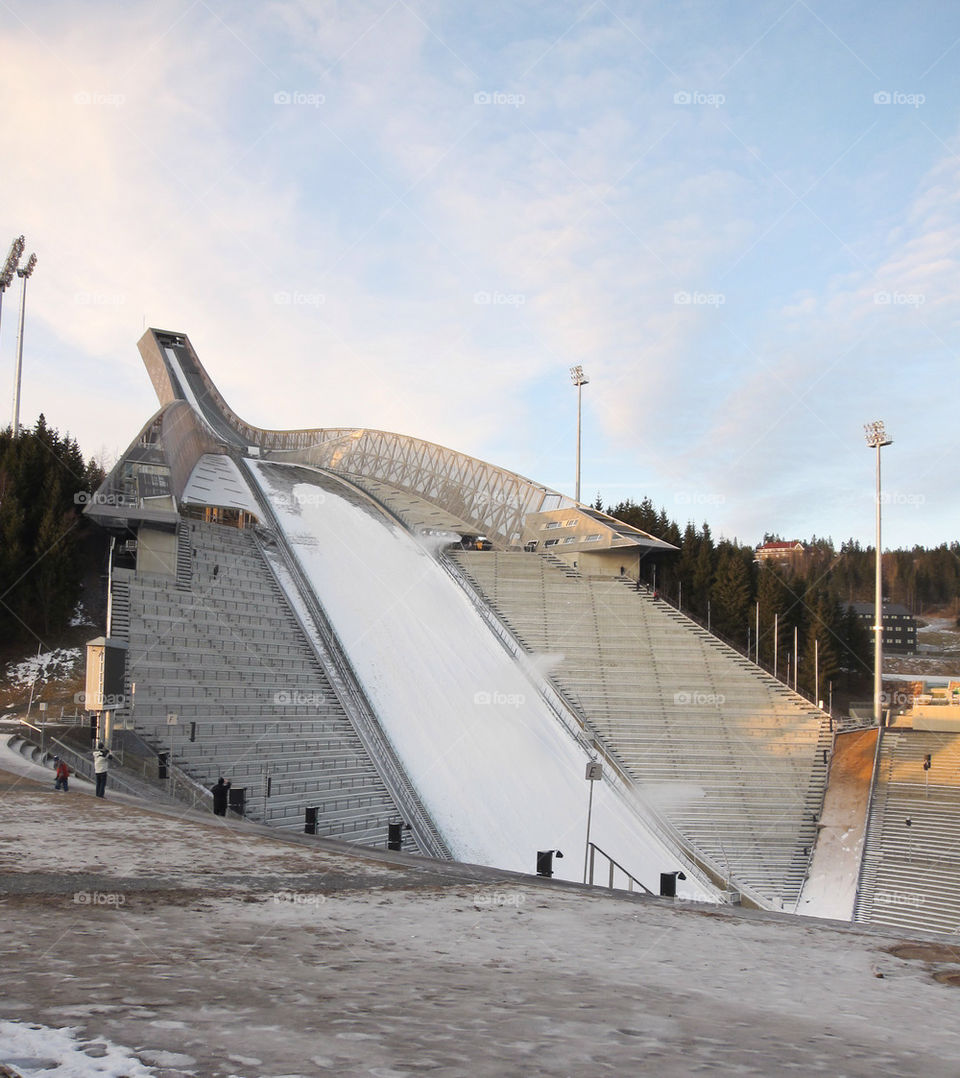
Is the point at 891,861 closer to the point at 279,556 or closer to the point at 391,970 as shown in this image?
the point at 391,970

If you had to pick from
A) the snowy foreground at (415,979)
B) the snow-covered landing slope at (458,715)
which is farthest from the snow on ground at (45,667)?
the snowy foreground at (415,979)

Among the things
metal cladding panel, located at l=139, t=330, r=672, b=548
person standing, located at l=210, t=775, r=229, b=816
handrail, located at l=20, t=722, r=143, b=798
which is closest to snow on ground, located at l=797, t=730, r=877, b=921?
person standing, located at l=210, t=775, r=229, b=816

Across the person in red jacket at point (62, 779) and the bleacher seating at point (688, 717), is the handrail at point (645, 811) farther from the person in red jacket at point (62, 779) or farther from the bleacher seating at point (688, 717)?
the person in red jacket at point (62, 779)

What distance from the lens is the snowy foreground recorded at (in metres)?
3.59

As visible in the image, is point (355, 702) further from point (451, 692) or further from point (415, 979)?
point (415, 979)

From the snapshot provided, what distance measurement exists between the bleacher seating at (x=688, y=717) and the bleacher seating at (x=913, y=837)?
5.14 feet

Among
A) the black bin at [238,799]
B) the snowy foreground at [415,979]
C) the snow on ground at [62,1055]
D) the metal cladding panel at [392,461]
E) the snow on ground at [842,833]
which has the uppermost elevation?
the metal cladding panel at [392,461]

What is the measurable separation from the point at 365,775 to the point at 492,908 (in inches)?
501

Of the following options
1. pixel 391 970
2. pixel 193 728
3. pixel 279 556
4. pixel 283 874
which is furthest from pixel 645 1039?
pixel 279 556

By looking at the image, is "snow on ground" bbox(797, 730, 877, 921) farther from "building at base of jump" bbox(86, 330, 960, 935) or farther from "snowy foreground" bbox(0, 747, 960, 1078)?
"snowy foreground" bbox(0, 747, 960, 1078)

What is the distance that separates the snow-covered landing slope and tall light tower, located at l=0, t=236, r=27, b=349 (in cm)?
1801

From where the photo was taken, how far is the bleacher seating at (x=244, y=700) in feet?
57.9

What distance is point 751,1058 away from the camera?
3.78m

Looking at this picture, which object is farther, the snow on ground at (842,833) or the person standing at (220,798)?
the snow on ground at (842,833)
